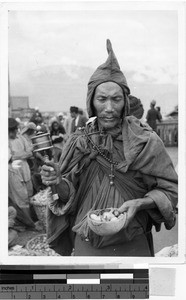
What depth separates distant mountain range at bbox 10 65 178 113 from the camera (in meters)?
2.53

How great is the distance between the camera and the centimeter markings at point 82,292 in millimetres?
2562

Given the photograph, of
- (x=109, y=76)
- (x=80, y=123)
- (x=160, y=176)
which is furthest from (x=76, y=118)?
(x=160, y=176)

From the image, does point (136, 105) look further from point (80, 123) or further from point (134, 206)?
point (134, 206)

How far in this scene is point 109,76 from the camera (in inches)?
98.1

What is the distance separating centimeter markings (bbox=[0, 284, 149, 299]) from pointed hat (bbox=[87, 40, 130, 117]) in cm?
83

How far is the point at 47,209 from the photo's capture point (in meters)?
2.55

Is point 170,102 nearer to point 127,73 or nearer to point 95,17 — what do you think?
point 127,73

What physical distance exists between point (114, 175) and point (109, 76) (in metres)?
0.45

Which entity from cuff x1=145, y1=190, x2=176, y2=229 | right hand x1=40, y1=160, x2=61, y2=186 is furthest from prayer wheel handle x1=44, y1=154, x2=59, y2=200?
cuff x1=145, y1=190, x2=176, y2=229

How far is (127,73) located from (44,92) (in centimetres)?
40

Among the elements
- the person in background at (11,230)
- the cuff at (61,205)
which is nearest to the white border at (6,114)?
the person in background at (11,230)

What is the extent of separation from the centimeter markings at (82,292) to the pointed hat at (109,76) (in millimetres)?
825

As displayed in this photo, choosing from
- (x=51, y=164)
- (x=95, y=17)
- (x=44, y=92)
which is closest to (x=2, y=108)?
(x=44, y=92)

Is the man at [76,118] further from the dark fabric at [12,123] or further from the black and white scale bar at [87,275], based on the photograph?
the black and white scale bar at [87,275]
